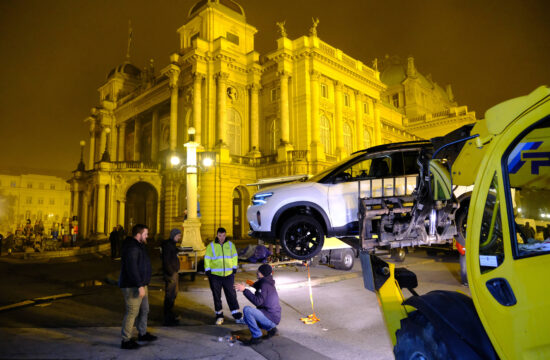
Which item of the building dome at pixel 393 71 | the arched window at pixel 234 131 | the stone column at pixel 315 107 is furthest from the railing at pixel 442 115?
the arched window at pixel 234 131

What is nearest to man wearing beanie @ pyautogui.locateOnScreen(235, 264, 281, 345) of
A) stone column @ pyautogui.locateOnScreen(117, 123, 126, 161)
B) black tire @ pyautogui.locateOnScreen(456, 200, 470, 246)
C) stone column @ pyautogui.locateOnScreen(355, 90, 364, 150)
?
black tire @ pyautogui.locateOnScreen(456, 200, 470, 246)

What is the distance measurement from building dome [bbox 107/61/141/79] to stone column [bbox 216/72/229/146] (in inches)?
1040

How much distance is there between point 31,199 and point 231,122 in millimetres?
72730

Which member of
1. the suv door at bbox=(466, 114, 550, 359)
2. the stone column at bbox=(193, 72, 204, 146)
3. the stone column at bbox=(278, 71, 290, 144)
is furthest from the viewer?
the stone column at bbox=(193, 72, 204, 146)

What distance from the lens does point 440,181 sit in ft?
12.9

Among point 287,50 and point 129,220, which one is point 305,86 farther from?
Answer: point 129,220

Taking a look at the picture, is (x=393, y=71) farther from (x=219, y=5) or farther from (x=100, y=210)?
(x=100, y=210)

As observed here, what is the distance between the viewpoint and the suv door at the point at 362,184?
5.46 metres

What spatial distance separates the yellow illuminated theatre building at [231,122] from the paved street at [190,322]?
16947 millimetres

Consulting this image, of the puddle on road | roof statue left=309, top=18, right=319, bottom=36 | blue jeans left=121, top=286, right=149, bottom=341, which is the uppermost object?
roof statue left=309, top=18, right=319, bottom=36

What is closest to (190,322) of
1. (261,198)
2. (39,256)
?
(261,198)

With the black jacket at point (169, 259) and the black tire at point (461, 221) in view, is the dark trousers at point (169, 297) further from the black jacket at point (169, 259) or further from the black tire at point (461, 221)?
the black tire at point (461, 221)

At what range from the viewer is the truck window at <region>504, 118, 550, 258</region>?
2760 mm

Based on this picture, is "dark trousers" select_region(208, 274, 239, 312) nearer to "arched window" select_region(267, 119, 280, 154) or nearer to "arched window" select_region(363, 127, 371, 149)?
"arched window" select_region(267, 119, 280, 154)
